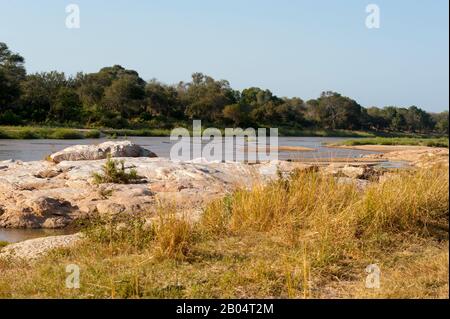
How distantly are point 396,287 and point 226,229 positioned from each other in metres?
2.79

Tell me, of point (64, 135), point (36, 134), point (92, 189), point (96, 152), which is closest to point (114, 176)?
point (92, 189)

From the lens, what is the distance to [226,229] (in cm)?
690

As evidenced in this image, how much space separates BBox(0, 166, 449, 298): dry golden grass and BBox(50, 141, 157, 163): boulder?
1160cm

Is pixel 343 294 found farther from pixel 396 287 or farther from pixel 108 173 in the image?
pixel 108 173

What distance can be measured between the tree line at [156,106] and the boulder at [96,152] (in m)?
31.4

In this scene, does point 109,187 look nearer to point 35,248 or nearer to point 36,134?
point 35,248

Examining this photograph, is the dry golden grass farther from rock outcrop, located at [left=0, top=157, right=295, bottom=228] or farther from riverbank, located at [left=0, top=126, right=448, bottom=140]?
riverbank, located at [left=0, top=126, right=448, bottom=140]

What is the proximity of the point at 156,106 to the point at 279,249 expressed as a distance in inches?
2360

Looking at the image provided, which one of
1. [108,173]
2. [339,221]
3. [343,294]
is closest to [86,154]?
[108,173]

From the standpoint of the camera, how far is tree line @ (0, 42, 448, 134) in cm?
5419

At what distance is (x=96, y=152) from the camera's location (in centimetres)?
1969

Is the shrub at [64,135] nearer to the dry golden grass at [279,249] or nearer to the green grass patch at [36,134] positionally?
the green grass patch at [36,134]

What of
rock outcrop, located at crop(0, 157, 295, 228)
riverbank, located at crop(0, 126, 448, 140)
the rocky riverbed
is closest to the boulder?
the rocky riverbed

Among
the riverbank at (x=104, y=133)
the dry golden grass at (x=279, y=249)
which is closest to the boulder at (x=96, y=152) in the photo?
the dry golden grass at (x=279, y=249)
